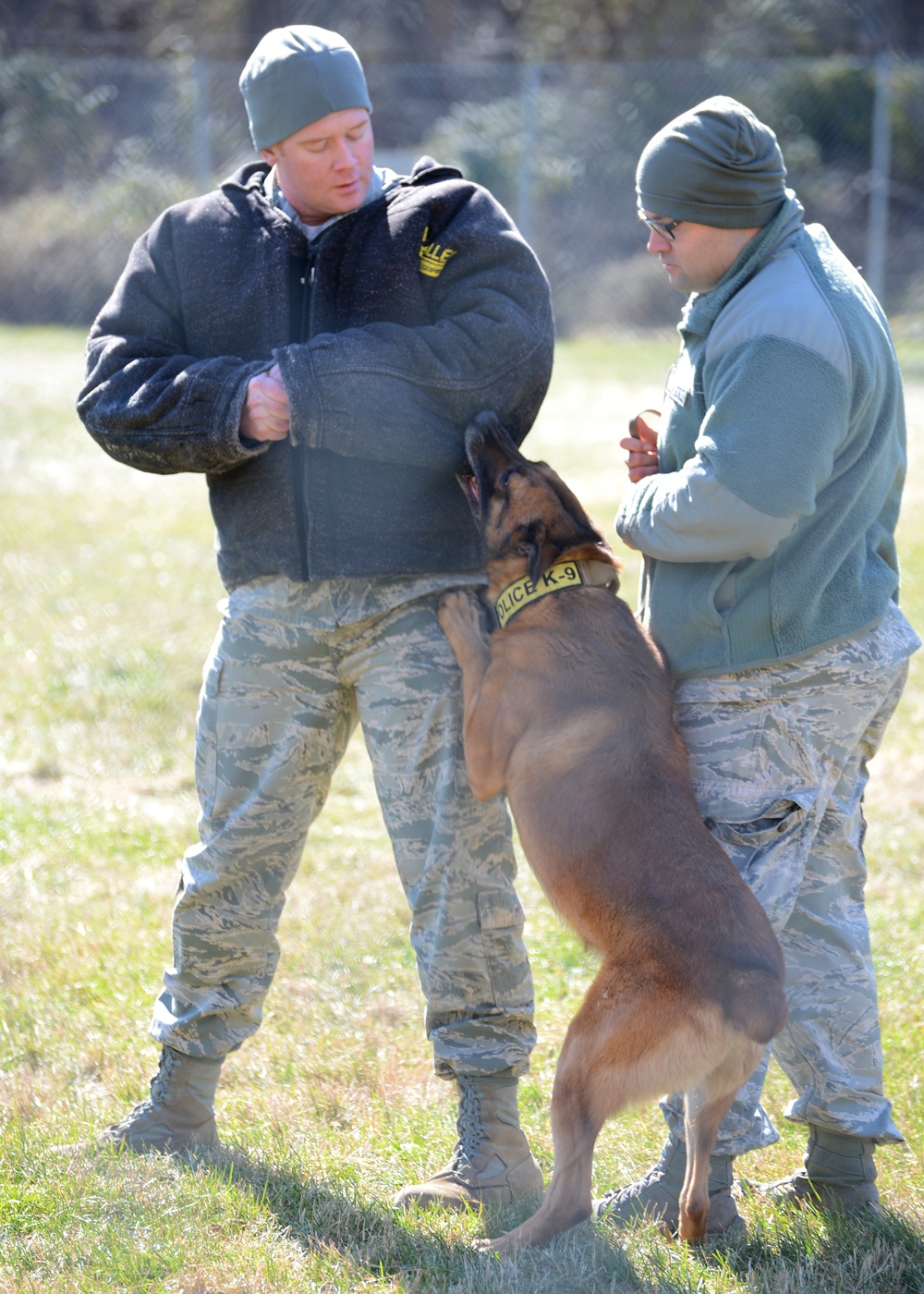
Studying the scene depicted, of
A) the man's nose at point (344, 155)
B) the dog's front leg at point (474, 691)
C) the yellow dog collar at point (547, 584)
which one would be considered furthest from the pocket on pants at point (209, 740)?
the man's nose at point (344, 155)

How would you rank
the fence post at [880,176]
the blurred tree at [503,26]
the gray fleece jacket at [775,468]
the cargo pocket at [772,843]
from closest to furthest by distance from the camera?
the gray fleece jacket at [775,468]
the cargo pocket at [772,843]
the fence post at [880,176]
the blurred tree at [503,26]

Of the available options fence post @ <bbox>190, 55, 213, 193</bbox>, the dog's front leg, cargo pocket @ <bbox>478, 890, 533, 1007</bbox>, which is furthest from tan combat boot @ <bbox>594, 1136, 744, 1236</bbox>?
fence post @ <bbox>190, 55, 213, 193</bbox>

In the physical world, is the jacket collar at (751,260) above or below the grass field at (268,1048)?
above

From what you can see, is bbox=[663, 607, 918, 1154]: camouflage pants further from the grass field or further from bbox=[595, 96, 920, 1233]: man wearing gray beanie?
the grass field

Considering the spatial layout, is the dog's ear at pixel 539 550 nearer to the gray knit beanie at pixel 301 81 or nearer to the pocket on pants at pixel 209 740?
the pocket on pants at pixel 209 740

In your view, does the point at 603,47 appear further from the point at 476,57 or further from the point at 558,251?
the point at 558,251

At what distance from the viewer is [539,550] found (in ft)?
10.8

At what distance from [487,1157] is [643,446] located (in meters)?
1.72

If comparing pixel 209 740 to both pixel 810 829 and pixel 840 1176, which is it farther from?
pixel 840 1176

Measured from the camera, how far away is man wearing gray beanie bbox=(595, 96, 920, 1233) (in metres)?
2.57

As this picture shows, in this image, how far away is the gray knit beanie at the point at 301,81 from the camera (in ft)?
9.82

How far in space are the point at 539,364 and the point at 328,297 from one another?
1.70 ft

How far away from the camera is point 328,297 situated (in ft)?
10.2

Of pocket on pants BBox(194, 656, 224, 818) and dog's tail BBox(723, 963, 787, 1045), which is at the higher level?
pocket on pants BBox(194, 656, 224, 818)
